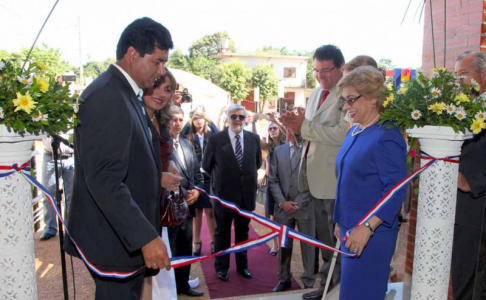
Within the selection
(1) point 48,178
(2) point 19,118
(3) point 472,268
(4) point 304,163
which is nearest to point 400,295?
(3) point 472,268

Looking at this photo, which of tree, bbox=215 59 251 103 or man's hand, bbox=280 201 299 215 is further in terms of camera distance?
tree, bbox=215 59 251 103

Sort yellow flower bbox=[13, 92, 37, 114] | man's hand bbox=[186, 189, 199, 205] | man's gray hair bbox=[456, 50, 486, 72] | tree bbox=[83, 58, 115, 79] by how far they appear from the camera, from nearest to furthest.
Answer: yellow flower bbox=[13, 92, 37, 114]
man's gray hair bbox=[456, 50, 486, 72]
man's hand bbox=[186, 189, 199, 205]
tree bbox=[83, 58, 115, 79]

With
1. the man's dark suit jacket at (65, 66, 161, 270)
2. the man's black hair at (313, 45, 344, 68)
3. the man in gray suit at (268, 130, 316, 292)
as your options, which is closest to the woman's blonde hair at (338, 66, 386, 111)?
the man's black hair at (313, 45, 344, 68)

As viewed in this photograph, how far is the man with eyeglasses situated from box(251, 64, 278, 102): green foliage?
37.2 m

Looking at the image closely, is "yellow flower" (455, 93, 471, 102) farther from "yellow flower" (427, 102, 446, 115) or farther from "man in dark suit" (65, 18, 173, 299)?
"man in dark suit" (65, 18, 173, 299)

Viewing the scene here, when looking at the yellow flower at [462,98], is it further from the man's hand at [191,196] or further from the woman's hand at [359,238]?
the man's hand at [191,196]

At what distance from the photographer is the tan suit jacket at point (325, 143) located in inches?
129

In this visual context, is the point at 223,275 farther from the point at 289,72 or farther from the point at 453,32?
the point at 289,72

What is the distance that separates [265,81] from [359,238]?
38960mm

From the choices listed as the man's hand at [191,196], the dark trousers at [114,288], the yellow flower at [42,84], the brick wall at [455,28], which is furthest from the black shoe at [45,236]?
the brick wall at [455,28]

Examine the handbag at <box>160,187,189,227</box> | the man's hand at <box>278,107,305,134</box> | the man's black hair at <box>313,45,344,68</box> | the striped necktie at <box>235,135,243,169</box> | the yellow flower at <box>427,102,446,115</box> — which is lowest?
the handbag at <box>160,187,189,227</box>

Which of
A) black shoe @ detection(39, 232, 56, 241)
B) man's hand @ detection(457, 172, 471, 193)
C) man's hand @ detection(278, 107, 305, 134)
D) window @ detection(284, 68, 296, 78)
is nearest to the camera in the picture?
man's hand @ detection(457, 172, 471, 193)

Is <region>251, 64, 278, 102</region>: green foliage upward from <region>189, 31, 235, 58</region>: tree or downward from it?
downward

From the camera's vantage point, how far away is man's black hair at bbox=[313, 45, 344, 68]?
3.52 metres
